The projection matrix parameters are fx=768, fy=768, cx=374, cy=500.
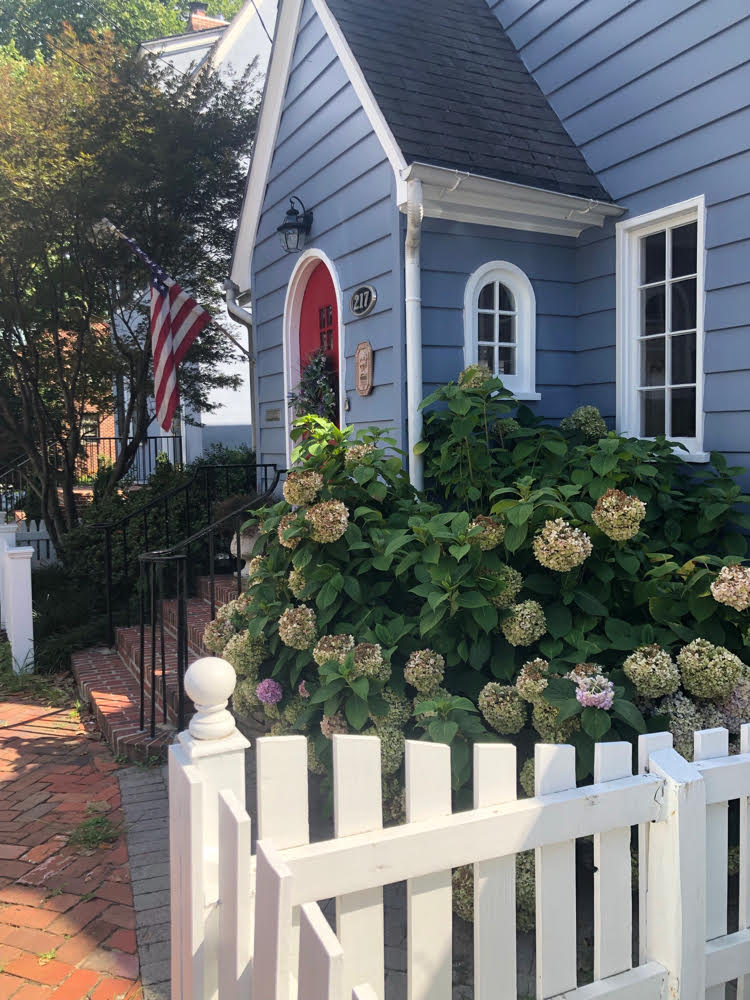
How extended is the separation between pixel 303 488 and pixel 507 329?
2.38 metres

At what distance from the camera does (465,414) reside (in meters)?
4.28

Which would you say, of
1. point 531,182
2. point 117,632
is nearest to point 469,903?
point 531,182

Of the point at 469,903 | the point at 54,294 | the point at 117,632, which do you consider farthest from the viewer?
the point at 54,294

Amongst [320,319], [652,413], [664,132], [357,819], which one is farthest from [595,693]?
[320,319]

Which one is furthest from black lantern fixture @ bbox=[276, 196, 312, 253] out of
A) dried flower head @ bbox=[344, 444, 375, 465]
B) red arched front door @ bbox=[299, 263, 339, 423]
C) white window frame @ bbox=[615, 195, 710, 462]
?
dried flower head @ bbox=[344, 444, 375, 465]

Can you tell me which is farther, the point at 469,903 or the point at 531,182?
the point at 531,182

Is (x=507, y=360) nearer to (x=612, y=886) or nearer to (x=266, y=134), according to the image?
(x=266, y=134)

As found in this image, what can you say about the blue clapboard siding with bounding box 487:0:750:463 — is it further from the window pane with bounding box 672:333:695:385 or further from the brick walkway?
the brick walkway

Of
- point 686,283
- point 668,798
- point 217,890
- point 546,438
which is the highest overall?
point 686,283

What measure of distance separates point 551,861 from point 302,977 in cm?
70

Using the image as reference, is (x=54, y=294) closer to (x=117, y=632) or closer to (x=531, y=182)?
(x=117, y=632)

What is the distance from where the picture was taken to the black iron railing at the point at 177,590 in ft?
14.5

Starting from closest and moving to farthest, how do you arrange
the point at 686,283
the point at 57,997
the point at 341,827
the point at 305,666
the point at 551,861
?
the point at 341,827 → the point at 551,861 → the point at 57,997 → the point at 305,666 → the point at 686,283

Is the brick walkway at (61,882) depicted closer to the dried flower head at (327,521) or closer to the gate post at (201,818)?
the gate post at (201,818)
